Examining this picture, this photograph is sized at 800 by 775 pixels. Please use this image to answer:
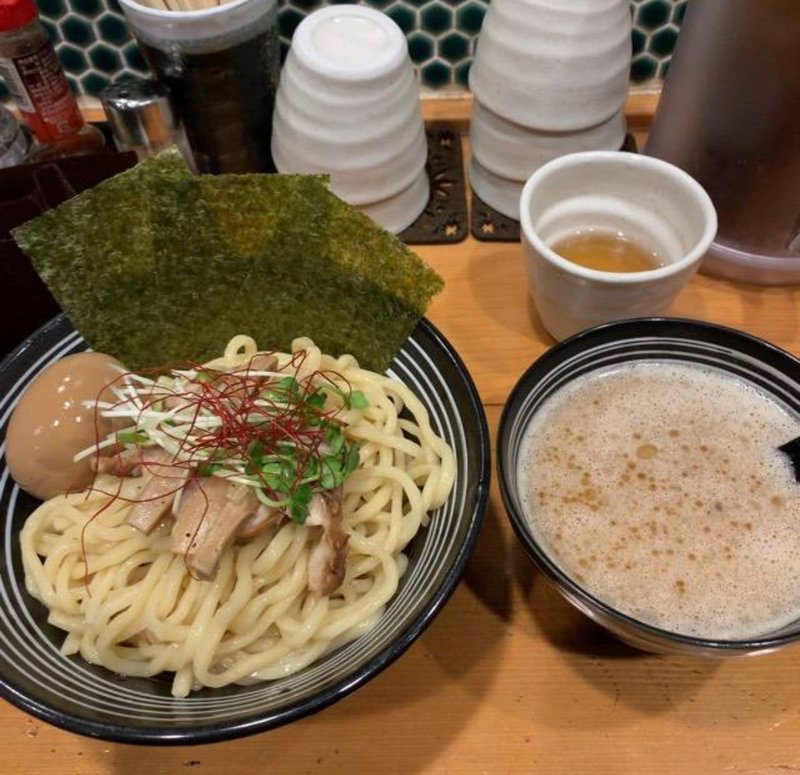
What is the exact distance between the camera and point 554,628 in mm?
1066

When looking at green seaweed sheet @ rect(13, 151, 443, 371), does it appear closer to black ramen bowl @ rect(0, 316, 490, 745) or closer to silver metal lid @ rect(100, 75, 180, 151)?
black ramen bowl @ rect(0, 316, 490, 745)

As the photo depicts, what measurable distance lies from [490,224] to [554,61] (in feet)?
1.10

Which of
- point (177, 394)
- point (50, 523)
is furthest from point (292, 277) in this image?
point (50, 523)

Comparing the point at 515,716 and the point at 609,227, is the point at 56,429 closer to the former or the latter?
the point at 515,716

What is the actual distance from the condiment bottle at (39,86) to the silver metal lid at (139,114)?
14 centimetres

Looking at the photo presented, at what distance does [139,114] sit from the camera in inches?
54.6

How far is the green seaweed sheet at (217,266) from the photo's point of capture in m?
1.12

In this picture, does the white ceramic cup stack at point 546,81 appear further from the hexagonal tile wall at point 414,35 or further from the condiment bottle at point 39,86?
the condiment bottle at point 39,86

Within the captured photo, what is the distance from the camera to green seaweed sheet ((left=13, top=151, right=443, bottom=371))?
112 cm

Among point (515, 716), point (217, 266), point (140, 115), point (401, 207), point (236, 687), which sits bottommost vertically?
point (515, 716)

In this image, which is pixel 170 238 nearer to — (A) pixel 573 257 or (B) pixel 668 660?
(A) pixel 573 257

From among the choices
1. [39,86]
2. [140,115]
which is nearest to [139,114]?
[140,115]

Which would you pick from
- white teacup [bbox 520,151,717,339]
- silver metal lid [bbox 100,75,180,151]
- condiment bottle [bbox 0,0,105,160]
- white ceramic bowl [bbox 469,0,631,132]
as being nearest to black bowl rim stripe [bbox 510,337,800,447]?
white teacup [bbox 520,151,717,339]

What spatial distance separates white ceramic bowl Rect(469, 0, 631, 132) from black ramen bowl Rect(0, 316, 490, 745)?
21.6 inches
